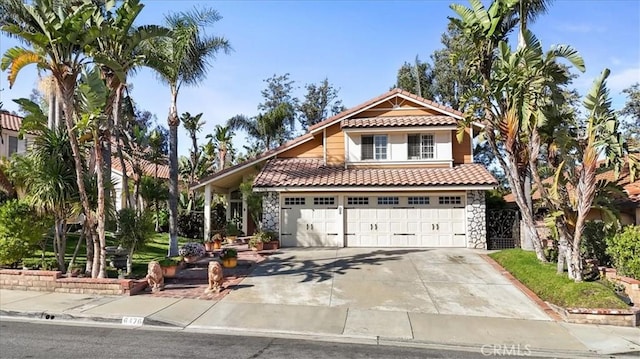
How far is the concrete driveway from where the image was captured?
32.5 feet

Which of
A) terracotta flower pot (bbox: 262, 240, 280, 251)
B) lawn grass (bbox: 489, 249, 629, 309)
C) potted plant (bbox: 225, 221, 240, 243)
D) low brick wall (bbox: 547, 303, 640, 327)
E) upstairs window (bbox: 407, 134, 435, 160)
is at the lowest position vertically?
low brick wall (bbox: 547, 303, 640, 327)

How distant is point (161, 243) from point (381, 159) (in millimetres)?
10662

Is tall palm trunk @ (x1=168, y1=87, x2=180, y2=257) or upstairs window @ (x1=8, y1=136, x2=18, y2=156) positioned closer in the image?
tall palm trunk @ (x1=168, y1=87, x2=180, y2=257)

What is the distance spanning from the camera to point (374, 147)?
19.4 metres

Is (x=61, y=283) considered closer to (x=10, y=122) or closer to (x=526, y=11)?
(x=526, y=11)

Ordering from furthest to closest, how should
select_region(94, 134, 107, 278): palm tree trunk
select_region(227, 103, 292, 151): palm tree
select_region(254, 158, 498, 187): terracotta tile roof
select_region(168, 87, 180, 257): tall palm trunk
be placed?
1. select_region(227, 103, 292, 151): palm tree
2. select_region(254, 158, 498, 187): terracotta tile roof
3. select_region(168, 87, 180, 257): tall palm trunk
4. select_region(94, 134, 107, 278): palm tree trunk

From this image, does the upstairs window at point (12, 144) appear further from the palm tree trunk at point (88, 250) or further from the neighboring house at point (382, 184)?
the palm tree trunk at point (88, 250)

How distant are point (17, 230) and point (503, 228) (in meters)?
16.8

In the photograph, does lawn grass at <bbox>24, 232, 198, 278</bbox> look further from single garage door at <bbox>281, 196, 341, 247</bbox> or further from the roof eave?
single garage door at <bbox>281, 196, 341, 247</bbox>

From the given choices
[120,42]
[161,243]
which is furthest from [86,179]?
[161,243]

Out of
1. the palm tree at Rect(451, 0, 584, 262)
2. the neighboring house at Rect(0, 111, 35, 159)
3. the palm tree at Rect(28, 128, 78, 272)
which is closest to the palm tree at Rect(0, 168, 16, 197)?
the palm tree at Rect(28, 128, 78, 272)

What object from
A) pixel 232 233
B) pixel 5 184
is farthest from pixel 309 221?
pixel 5 184

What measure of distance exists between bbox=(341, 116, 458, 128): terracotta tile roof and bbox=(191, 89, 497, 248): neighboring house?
44 mm

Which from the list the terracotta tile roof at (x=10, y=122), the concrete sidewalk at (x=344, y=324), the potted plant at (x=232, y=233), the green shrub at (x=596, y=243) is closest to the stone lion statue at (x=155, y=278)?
the concrete sidewalk at (x=344, y=324)
